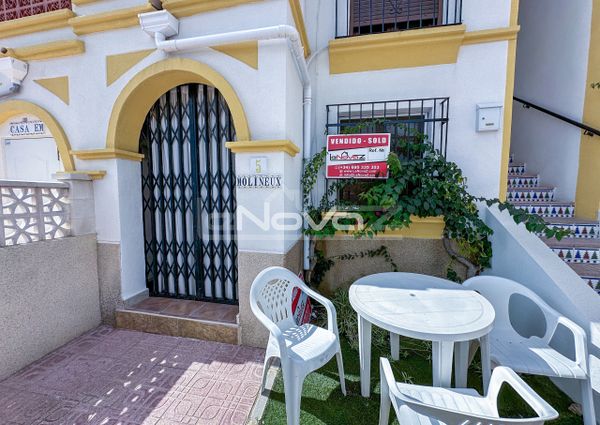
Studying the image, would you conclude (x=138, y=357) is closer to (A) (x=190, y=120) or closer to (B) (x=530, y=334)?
(A) (x=190, y=120)

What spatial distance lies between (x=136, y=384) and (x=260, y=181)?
85.0 inches

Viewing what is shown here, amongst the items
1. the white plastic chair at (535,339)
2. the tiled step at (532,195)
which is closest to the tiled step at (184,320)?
the white plastic chair at (535,339)

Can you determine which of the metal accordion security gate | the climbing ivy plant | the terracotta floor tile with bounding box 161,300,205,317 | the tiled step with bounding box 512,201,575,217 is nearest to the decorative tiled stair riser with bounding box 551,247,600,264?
the climbing ivy plant

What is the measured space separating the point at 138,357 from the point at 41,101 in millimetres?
3312

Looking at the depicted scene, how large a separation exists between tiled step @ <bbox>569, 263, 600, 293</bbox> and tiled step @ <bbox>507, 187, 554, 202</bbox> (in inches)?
53.5

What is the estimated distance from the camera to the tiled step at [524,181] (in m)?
4.34

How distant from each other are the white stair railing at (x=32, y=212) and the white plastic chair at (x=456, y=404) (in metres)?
3.42

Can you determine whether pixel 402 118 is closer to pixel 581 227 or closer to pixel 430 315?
pixel 581 227

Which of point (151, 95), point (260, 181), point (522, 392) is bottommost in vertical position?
point (522, 392)

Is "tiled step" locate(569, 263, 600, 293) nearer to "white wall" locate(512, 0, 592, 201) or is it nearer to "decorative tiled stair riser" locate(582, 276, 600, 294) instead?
"decorative tiled stair riser" locate(582, 276, 600, 294)

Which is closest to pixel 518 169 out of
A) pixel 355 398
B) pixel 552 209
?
pixel 552 209

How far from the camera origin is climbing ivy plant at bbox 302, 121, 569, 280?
122 inches

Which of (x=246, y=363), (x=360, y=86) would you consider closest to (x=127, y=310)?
(x=246, y=363)

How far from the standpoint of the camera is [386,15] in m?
3.66
